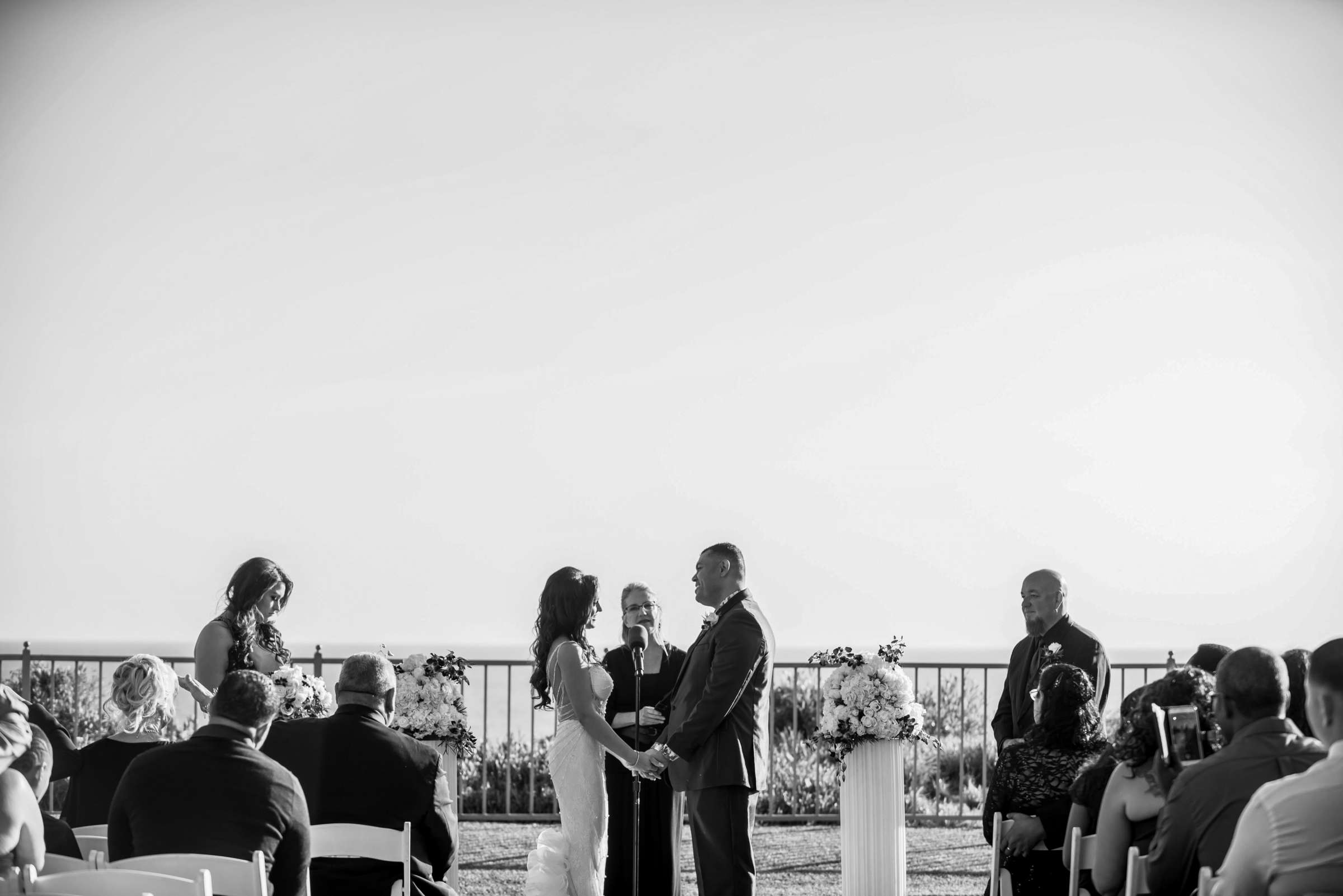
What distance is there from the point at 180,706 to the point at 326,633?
61.8 meters

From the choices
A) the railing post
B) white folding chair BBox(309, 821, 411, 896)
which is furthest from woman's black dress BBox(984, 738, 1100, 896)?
the railing post

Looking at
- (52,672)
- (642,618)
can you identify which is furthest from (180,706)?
(642,618)

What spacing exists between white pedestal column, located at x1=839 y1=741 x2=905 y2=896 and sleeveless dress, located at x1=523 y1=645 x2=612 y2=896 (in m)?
1.87

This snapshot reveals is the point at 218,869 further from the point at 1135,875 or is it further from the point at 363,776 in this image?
the point at 1135,875

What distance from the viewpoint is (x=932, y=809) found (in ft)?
45.8

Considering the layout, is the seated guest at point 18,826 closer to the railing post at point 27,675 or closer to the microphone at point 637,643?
the microphone at point 637,643

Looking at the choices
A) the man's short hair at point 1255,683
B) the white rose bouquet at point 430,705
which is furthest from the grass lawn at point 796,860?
the man's short hair at point 1255,683

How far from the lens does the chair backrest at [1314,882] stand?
3.59 meters

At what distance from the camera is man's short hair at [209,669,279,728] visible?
4.57 metres

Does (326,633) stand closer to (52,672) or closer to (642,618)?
(52,672)

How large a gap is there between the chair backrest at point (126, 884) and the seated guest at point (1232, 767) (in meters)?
2.67

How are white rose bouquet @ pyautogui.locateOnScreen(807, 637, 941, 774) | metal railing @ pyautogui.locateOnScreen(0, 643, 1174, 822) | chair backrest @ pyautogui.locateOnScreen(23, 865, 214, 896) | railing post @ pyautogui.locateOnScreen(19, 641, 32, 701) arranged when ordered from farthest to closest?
metal railing @ pyautogui.locateOnScreen(0, 643, 1174, 822), railing post @ pyautogui.locateOnScreen(19, 641, 32, 701), white rose bouquet @ pyautogui.locateOnScreen(807, 637, 941, 774), chair backrest @ pyautogui.locateOnScreen(23, 865, 214, 896)

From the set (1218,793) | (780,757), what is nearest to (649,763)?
(1218,793)

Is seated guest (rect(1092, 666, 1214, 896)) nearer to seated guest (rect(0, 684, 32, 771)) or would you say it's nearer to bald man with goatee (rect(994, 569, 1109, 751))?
bald man with goatee (rect(994, 569, 1109, 751))
